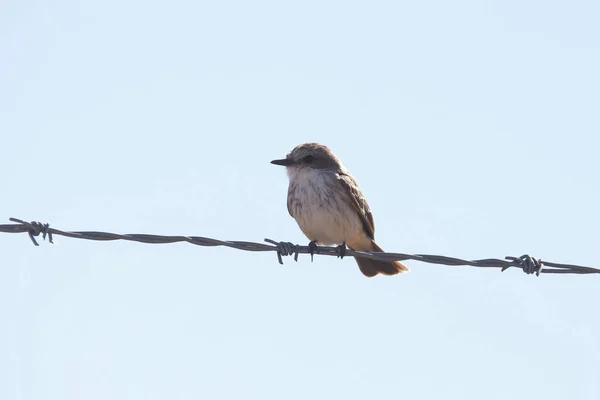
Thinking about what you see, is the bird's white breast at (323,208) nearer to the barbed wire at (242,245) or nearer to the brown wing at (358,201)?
the brown wing at (358,201)

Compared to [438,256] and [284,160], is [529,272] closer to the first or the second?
[438,256]

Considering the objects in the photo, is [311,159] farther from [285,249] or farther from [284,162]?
[285,249]

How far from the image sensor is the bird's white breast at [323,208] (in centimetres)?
1168

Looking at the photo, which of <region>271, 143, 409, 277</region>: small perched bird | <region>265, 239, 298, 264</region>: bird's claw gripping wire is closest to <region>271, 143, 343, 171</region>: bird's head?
<region>271, 143, 409, 277</region>: small perched bird

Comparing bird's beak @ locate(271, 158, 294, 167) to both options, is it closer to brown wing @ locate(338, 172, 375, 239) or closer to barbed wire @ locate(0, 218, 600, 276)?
brown wing @ locate(338, 172, 375, 239)

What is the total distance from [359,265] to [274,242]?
3.89 metres

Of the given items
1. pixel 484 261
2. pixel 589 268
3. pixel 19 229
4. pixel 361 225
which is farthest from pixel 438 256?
pixel 361 225

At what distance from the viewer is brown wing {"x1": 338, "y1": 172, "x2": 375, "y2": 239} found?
39.5ft

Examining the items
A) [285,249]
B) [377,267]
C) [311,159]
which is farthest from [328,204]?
[285,249]

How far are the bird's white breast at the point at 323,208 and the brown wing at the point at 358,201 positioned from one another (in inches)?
2.5

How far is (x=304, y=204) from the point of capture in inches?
463

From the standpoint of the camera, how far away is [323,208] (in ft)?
38.3

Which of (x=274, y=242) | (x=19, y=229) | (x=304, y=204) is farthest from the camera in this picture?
(x=304, y=204)

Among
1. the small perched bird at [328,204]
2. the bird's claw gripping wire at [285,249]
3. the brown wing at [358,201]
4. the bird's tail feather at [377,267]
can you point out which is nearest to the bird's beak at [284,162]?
the small perched bird at [328,204]
